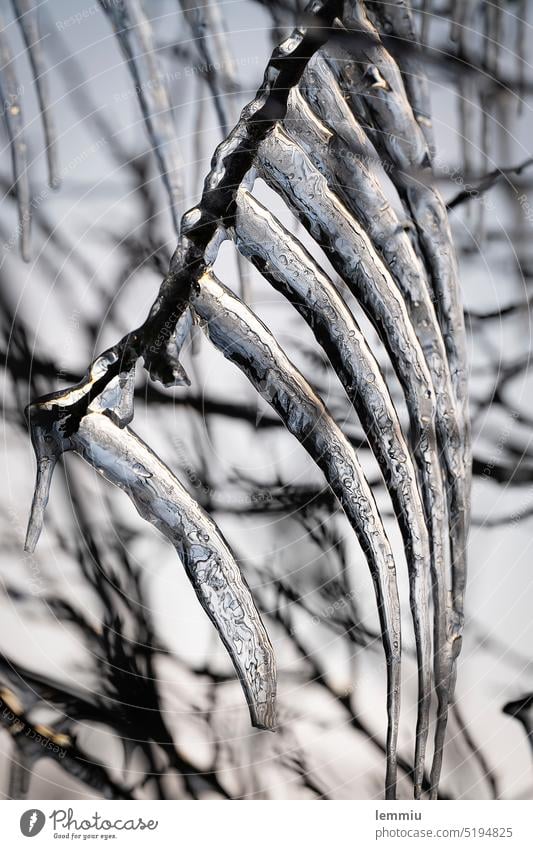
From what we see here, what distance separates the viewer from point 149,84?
53cm

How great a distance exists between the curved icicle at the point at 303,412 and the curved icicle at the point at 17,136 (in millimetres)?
146

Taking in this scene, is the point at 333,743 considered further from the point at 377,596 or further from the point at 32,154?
the point at 32,154

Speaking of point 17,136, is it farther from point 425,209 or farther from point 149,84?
point 425,209

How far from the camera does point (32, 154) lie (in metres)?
0.54

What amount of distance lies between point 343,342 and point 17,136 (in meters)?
0.27

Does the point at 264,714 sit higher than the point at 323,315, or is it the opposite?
the point at 323,315

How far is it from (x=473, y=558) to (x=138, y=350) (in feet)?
0.94

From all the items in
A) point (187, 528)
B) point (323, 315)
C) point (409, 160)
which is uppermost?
point (409, 160)

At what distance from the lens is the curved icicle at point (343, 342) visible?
0.48 m

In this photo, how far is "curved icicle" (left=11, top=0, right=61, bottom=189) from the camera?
0.53 meters

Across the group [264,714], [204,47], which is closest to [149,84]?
[204,47]
